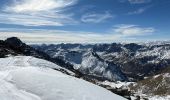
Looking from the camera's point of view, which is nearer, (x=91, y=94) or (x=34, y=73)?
(x=91, y=94)

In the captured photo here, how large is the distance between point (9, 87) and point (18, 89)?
153cm

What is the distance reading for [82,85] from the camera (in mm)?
30641

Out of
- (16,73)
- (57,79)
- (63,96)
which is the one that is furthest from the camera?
(16,73)

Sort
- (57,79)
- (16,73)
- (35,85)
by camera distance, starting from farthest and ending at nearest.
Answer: (16,73), (57,79), (35,85)

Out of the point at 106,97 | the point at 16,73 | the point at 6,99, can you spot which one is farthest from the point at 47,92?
the point at 16,73

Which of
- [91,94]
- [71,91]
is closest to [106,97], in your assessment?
[91,94]

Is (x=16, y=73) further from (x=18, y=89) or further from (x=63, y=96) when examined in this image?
(x=63, y=96)

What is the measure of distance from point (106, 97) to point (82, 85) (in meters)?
3.79

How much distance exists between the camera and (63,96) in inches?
1034

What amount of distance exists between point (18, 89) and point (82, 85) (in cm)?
669

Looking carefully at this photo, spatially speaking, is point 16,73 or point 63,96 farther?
point 16,73

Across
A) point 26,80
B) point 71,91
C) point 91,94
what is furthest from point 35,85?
point 91,94

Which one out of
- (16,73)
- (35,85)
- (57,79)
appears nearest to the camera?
(35,85)

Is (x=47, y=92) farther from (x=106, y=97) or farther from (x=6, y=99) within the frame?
(x=106, y=97)
